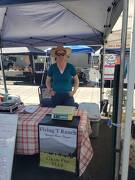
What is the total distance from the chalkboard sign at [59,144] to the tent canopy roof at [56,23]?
6.51 feet

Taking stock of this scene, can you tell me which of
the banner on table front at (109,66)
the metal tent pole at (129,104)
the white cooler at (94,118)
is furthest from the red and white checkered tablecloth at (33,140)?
the banner on table front at (109,66)

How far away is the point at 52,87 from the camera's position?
141 inches

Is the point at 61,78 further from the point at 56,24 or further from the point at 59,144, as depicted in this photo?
the point at 56,24

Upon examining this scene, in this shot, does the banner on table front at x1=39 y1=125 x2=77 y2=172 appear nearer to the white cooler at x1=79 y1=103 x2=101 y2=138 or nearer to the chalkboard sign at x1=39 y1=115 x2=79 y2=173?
the chalkboard sign at x1=39 y1=115 x2=79 y2=173

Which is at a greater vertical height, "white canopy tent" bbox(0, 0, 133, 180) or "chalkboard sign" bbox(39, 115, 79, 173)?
"white canopy tent" bbox(0, 0, 133, 180)

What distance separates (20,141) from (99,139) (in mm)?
1817

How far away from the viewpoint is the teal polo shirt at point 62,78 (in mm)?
3400

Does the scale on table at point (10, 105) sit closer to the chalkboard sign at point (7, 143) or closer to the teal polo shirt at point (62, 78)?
the chalkboard sign at point (7, 143)

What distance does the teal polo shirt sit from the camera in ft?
11.2

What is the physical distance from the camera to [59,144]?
2.18 m

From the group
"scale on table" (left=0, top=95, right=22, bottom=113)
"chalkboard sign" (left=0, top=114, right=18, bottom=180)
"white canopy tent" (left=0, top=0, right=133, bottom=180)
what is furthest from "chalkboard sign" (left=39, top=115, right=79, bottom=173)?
"white canopy tent" (left=0, top=0, right=133, bottom=180)

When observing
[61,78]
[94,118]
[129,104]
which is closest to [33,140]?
[129,104]

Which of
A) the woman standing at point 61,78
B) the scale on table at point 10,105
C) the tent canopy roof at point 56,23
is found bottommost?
the scale on table at point 10,105

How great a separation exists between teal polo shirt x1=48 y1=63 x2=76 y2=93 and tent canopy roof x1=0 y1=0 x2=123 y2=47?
1.02 meters
